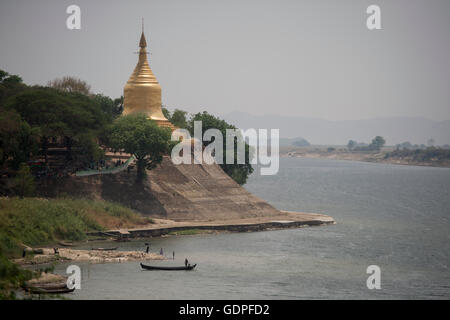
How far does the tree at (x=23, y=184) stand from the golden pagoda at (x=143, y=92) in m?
25.2

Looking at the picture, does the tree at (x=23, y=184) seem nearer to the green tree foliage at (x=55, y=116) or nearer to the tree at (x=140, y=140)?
→ the green tree foliage at (x=55, y=116)

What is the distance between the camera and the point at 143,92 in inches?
4038

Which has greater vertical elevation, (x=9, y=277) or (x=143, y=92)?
(x=143, y=92)

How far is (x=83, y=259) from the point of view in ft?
219

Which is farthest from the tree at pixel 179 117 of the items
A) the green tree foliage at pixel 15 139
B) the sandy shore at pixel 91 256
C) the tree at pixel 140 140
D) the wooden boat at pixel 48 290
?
the wooden boat at pixel 48 290

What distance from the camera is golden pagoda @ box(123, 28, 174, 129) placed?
102m

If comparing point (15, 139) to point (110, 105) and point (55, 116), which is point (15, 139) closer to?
point (55, 116)

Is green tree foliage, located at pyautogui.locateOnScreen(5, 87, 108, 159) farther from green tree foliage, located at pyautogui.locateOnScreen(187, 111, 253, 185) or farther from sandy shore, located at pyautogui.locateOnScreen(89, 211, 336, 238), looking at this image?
green tree foliage, located at pyautogui.locateOnScreen(187, 111, 253, 185)

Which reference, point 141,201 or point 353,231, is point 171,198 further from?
point 353,231

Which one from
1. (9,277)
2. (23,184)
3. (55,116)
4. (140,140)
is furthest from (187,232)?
(9,277)

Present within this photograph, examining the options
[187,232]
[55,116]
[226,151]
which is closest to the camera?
[187,232]

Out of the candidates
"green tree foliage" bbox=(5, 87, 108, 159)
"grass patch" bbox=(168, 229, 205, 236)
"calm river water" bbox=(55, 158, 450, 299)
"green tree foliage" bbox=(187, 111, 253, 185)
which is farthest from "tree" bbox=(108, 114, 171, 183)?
"green tree foliage" bbox=(187, 111, 253, 185)

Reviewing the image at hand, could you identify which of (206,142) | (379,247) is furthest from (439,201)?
(379,247)
